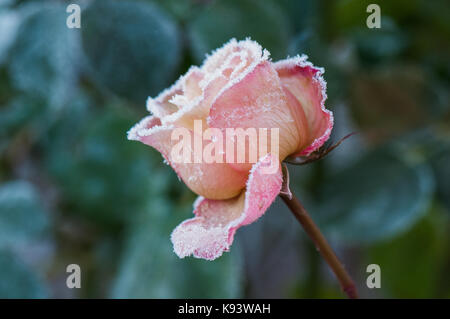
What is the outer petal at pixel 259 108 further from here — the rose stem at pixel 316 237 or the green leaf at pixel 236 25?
the green leaf at pixel 236 25

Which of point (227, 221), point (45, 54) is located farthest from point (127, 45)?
point (227, 221)

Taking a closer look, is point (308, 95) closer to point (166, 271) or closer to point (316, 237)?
point (316, 237)

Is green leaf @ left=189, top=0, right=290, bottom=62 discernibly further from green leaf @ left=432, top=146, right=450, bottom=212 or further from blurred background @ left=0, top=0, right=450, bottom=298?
green leaf @ left=432, top=146, right=450, bottom=212

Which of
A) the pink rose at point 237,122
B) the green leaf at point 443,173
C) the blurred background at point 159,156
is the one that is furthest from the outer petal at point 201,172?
the green leaf at point 443,173

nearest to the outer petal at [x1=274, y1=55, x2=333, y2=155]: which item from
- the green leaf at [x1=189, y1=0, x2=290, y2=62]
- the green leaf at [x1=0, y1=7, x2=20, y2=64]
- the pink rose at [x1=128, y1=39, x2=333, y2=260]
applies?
the pink rose at [x1=128, y1=39, x2=333, y2=260]

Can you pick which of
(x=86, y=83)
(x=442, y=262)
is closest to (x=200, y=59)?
(x=86, y=83)

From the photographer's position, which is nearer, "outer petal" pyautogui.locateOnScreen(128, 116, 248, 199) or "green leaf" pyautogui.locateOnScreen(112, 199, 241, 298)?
"outer petal" pyautogui.locateOnScreen(128, 116, 248, 199)
